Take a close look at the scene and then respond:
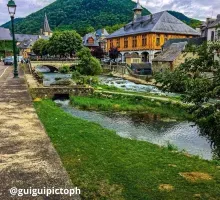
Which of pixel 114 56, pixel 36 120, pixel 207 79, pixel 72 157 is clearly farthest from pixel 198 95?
pixel 114 56

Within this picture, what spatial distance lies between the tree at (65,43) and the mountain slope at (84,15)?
2087 inches

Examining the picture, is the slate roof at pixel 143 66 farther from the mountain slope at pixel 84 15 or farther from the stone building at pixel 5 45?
the mountain slope at pixel 84 15

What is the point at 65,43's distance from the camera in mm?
66812

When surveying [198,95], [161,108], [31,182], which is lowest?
[161,108]

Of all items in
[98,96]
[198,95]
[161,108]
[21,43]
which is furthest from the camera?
[21,43]

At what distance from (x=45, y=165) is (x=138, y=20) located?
63810 mm

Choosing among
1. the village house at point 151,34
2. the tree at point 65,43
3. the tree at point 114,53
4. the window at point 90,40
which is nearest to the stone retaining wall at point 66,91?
the village house at point 151,34

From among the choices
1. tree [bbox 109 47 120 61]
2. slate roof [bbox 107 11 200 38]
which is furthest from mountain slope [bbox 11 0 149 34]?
slate roof [bbox 107 11 200 38]

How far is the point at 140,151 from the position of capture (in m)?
10.7

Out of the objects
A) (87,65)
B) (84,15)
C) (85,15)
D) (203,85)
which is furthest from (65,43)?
(85,15)

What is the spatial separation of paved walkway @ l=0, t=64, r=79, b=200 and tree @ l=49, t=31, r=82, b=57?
5696cm

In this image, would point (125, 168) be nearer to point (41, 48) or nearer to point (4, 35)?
point (41, 48)

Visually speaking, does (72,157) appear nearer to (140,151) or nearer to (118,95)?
Result: (140,151)

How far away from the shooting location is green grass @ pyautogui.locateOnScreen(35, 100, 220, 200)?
6.73 metres
